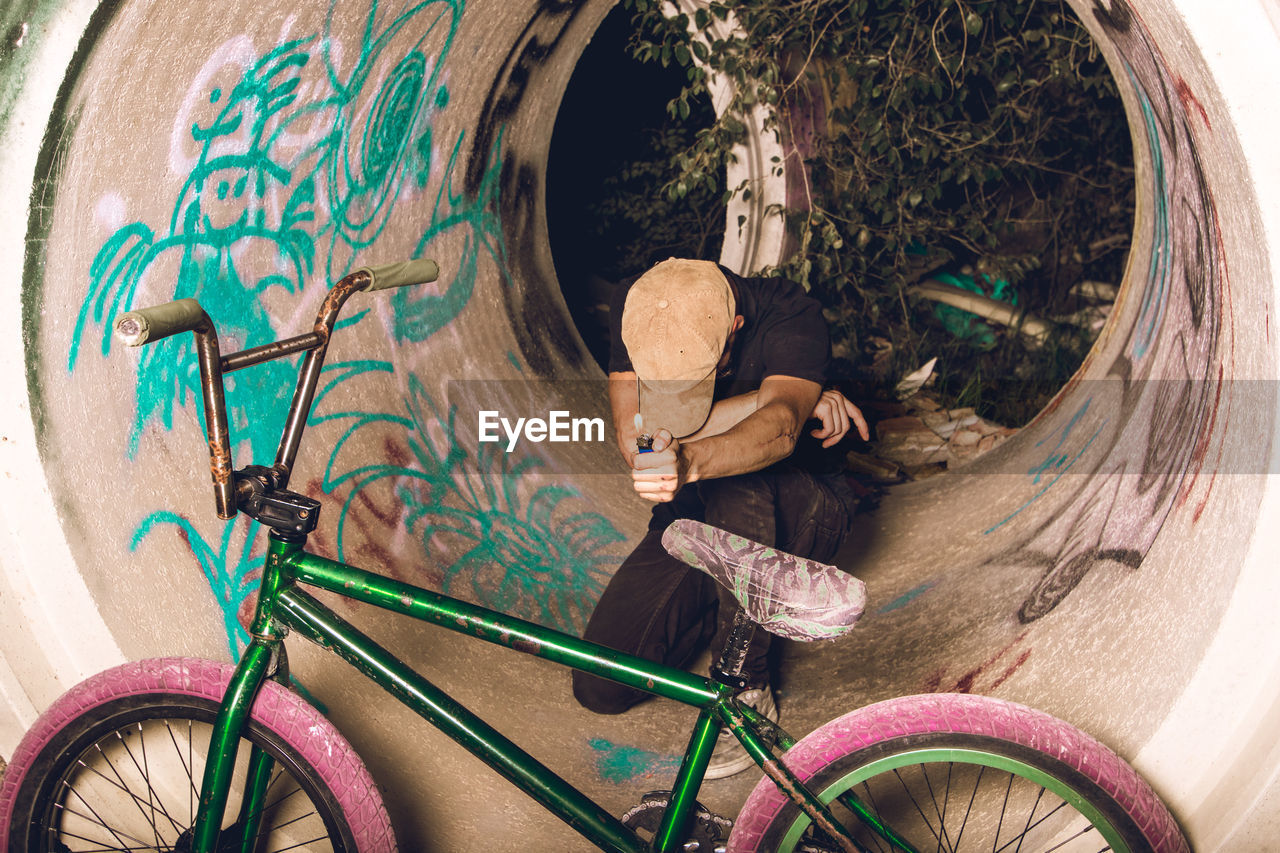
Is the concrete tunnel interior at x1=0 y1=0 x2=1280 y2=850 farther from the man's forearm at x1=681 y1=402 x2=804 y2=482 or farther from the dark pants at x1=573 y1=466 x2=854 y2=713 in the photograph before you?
the man's forearm at x1=681 y1=402 x2=804 y2=482

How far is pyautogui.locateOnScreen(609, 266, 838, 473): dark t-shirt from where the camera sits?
2539mm

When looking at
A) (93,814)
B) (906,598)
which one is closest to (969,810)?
(906,598)

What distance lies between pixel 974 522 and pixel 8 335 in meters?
3.53

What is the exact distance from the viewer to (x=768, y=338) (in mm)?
2613

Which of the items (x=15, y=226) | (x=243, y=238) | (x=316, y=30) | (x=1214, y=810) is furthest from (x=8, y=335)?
(x=1214, y=810)

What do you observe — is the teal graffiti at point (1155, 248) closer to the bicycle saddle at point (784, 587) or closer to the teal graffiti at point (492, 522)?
the bicycle saddle at point (784, 587)

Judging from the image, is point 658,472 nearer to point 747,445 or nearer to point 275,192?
point 747,445

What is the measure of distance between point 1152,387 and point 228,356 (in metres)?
3.03

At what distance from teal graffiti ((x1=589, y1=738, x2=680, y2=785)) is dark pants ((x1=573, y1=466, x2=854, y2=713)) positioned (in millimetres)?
143

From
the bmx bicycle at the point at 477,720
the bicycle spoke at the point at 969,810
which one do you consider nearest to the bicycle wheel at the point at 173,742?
the bmx bicycle at the point at 477,720

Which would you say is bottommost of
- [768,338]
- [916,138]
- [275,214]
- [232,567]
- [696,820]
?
[696,820]

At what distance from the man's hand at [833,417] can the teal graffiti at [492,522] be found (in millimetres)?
1399

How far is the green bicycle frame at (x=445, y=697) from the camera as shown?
1749mm

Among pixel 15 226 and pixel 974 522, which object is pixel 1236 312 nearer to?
pixel 974 522
